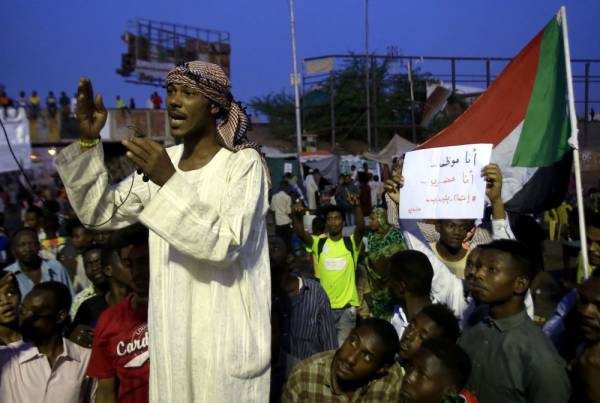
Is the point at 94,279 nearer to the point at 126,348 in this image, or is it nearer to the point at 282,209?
the point at 126,348

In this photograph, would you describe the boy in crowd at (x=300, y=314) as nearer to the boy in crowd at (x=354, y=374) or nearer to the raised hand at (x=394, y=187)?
the boy in crowd at (x=354, y=374)

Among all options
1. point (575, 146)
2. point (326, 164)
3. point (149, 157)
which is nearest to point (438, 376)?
point (149, 157)

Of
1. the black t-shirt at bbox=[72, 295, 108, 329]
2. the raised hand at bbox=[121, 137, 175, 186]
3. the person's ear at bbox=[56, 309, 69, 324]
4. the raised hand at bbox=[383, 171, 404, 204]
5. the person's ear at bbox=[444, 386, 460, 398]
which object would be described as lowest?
the person's ear at bbox=[444, 386, 460, 398]

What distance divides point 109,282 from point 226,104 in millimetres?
2582

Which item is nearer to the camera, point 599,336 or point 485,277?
point 599,336

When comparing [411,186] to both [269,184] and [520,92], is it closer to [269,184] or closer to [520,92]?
[520,92]

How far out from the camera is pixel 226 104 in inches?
95.7

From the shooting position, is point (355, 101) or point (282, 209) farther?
point (355, 101)

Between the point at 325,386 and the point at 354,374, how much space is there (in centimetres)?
15

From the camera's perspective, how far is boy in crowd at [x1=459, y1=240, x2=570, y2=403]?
273 centimetres

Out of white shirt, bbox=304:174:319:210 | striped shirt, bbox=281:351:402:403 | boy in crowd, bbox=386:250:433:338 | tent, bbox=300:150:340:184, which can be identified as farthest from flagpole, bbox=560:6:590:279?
tent, bbox=300:150:340:184

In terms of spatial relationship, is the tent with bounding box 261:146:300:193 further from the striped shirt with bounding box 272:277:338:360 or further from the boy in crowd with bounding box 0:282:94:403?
the boy in crowd with bounding box 0:282:94:403

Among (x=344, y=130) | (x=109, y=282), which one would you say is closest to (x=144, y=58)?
(x=344, y=130)

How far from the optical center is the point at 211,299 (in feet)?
7.29
